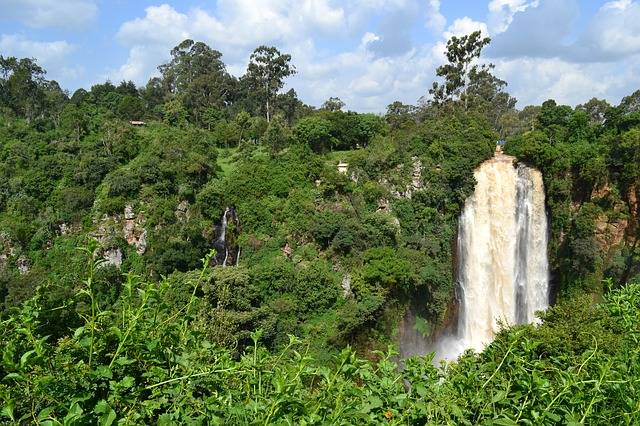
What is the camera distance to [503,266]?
78.7 ft

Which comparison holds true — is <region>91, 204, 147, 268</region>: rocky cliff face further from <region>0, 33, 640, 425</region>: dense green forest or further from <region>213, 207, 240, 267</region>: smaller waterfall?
<region>213, 207, 240, 267</region>: smaller waterfall

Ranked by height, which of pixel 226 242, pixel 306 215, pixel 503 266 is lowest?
pixel 503 266

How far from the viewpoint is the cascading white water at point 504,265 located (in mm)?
23734

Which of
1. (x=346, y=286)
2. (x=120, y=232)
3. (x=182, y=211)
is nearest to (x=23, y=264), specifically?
(x=120, y=232)

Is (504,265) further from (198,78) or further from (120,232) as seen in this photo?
(198,78)

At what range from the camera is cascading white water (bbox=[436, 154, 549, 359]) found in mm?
23734

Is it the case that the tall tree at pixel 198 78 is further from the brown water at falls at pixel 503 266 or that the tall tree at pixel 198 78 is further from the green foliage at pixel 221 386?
the green foliage at pixel 221 386

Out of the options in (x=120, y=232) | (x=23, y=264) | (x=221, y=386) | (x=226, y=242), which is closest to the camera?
(x=221, y=386)

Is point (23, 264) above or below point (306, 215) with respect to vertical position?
below

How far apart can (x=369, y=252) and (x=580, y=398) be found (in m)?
19.3

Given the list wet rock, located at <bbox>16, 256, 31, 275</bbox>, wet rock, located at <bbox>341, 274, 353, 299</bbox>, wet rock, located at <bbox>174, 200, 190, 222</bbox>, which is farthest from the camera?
wet rock, located at <bbox>174, 200, 190, 222</bbox>

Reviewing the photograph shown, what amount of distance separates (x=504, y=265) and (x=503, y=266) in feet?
0.25

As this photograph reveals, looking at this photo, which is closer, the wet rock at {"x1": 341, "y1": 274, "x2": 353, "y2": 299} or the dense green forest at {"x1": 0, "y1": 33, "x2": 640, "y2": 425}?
the dense green forest at {"x1": 0, "y1": 33, "x2": 640, "y2": 425}

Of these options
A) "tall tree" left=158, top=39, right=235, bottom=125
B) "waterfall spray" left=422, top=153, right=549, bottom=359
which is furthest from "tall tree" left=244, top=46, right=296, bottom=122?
"waterfall spray" left=422, top=153, right=549, bottom=359
